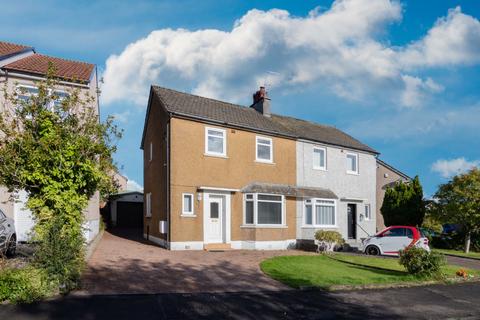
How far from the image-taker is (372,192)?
86.6 feet

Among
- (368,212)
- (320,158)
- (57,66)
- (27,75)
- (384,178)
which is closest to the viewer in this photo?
(57,66)

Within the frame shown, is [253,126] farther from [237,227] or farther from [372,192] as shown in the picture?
[372,192]

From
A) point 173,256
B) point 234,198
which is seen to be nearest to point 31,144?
point 173,256

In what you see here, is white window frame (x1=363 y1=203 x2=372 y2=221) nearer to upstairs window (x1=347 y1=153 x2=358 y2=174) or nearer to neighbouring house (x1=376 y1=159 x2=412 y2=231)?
upstairs window (x1=347 y1=153 x2=358 y2=174)

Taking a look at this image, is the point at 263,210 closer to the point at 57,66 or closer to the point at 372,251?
the point at 372,251

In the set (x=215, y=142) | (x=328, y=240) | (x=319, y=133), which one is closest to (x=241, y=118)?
(x=215, y=142)

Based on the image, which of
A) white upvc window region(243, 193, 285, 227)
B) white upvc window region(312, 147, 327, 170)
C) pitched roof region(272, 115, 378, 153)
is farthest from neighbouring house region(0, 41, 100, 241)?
white upvc window region(312, 147, 327, 170)

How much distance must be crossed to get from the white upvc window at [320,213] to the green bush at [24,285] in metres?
15.0

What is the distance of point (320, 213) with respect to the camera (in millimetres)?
22391

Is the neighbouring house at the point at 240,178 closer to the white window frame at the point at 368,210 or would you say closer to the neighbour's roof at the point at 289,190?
the neighbour's roof at the point at 289,190

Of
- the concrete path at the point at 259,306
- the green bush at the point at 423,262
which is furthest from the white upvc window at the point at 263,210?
the concrete path at the point at 259,306

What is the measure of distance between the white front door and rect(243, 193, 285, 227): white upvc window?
47.3 inches

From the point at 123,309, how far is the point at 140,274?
135 inches

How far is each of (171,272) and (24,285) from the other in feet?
14.8
